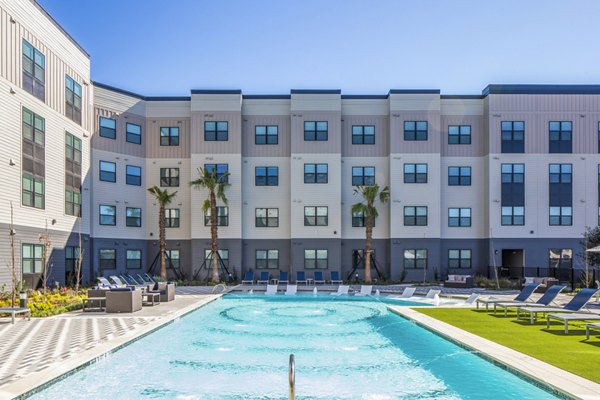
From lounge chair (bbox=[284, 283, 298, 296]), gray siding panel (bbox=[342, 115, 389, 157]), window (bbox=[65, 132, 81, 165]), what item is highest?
gray siding panel (bbox=[342, 115, 389, 157])

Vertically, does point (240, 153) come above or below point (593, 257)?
above

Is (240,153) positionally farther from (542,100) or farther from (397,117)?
(542,100)

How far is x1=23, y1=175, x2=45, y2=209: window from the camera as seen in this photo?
21.1 metres

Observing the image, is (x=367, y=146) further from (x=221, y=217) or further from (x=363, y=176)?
(x=221, y=217)

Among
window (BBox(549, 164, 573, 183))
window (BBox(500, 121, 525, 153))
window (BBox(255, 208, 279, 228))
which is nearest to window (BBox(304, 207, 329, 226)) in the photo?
window (BBox(255, 208, 279, 228))

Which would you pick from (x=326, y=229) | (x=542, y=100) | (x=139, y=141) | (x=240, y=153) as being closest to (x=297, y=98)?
(x=240, y=153)

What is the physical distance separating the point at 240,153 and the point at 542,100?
18.4 meters

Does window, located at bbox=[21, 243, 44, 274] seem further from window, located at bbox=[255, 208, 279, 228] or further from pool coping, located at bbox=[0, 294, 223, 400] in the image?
window, located at bbox=[255, 208, 279, 228]

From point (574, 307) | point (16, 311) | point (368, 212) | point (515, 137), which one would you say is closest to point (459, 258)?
point (368, 212)

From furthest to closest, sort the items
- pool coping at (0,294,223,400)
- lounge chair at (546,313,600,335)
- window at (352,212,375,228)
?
window at (352,212,375,228) → lounge chair at (546,313,600,335) → pool coping at (0,294,223,400)

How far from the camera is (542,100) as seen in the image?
30.8 m

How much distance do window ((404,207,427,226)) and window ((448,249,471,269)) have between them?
8.86ft

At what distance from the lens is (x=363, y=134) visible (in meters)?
31.7

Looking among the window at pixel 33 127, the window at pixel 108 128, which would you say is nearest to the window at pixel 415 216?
the window at pixel 108 128
